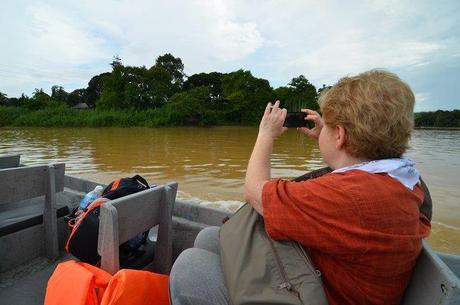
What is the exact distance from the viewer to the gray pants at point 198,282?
1.40 meters

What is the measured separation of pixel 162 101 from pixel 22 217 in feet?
155

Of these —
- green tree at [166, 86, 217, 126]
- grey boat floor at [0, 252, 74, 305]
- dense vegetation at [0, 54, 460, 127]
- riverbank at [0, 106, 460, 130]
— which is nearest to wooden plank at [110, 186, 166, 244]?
grey boat floor at [0, 252, 74, 305]

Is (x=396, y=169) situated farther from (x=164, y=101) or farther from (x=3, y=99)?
(x=3, y=99)

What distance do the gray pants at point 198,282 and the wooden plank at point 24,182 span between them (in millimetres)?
1678

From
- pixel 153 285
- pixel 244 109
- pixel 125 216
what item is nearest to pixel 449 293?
pixel 153 285

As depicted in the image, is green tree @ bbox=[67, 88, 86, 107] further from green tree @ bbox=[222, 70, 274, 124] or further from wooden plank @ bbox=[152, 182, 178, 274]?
Result: wooden plank @ bbox=[152, 182, 178, 274]

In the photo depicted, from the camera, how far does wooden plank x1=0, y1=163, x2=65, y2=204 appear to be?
2.46 meters

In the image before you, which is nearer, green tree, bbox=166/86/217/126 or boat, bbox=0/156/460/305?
boat, bbox=0/156/460/305

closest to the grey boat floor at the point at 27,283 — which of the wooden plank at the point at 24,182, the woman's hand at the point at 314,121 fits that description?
the wooden plank at the point at 24,182

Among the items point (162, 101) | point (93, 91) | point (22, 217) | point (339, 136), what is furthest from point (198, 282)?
point (93, 91)

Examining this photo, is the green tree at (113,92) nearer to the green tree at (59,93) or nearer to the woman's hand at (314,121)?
the green tree at (59,93)

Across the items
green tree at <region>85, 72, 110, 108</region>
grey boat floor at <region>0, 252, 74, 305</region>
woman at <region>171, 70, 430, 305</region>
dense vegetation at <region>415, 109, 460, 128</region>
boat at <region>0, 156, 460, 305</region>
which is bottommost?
grey boat floor at <region>0, 252, 74, 305</region>

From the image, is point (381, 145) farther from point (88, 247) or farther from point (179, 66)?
point (179, 66)

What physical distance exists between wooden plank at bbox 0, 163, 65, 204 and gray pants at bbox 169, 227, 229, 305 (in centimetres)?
168
